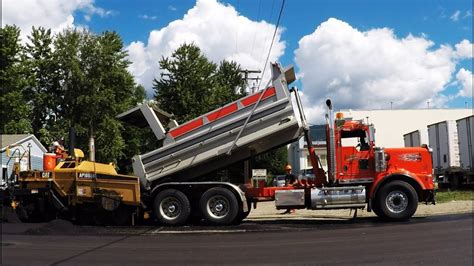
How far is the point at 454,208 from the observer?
17.0 meters

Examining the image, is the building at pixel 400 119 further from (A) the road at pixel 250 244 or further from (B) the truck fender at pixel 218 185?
(A) the road at pixel 250 244

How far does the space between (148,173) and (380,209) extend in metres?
6.32

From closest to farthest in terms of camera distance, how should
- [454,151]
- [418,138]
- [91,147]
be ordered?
1. [454,151]
2. [418,138]
3. [91,147]

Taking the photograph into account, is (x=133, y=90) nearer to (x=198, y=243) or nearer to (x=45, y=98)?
(x=45, y=98)

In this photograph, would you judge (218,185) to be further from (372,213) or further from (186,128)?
(372,213)

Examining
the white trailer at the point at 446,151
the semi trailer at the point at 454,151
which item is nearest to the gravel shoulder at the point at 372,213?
the semi trailer at the point at 454,151

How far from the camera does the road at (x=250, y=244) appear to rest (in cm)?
841

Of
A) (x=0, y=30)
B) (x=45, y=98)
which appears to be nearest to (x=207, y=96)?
(x=45, y=98)

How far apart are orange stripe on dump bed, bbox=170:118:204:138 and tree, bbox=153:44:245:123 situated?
3321 centimetres

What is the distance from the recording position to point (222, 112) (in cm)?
1418

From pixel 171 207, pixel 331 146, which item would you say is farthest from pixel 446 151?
pixel 171 207

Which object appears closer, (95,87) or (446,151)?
(446,151)

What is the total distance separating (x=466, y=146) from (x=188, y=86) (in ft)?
93.0

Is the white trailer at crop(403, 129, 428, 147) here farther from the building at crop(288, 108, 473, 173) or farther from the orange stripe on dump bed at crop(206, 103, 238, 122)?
the building at crop(288, 108, 473, 173)
